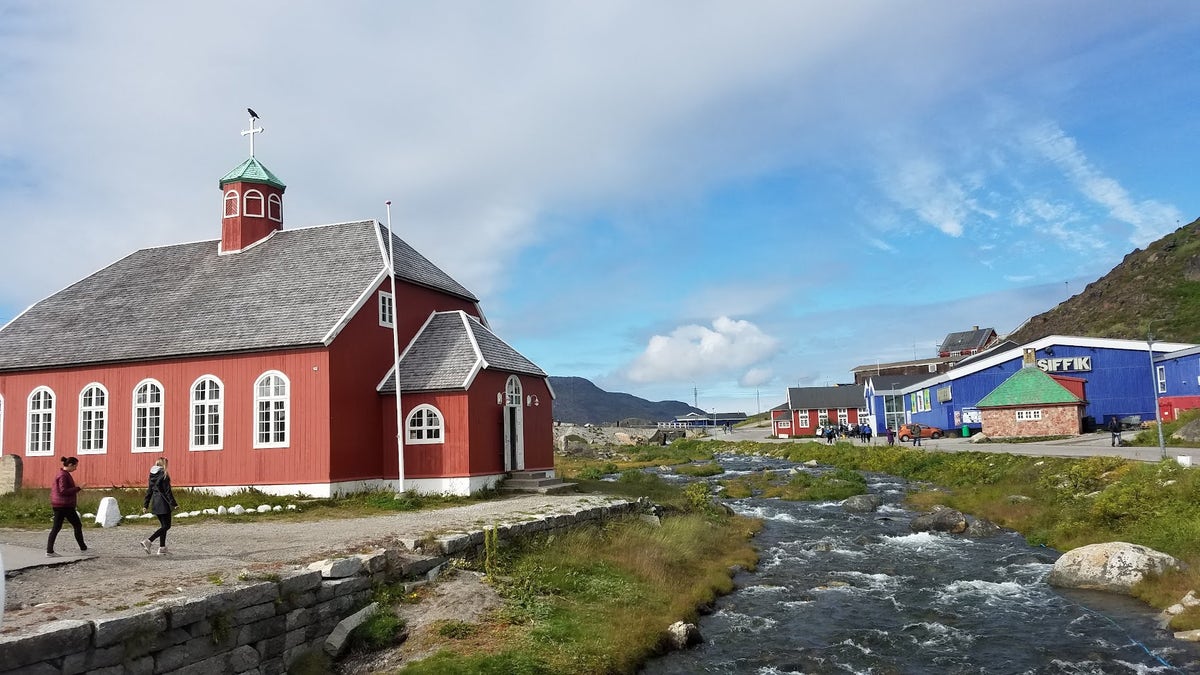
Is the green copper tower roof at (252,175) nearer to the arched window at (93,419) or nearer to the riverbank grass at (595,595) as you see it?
the arched window at (93,419)

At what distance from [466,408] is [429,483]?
2.57m

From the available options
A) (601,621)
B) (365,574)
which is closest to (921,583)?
(601,621)

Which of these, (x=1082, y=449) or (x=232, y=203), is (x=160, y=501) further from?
(x=1082, y=449)

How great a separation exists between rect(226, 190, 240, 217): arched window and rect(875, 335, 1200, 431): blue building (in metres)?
44.7

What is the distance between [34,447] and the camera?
87.0ft

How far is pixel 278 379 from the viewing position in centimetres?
2372

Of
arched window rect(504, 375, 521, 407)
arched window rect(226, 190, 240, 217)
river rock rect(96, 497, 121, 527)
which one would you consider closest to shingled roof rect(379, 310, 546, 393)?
arched window rect(504, 375, 521, 407)

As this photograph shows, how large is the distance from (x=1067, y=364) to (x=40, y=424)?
52.8 meters

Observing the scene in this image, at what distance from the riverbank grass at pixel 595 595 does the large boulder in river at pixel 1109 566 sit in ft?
22.1

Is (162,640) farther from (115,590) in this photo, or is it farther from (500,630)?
(500,630)

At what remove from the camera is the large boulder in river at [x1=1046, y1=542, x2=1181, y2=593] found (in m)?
15.0

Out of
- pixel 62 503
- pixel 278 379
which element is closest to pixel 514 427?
pixel 278 379

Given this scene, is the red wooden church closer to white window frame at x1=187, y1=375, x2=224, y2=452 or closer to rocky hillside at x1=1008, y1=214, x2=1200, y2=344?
white window frame at x1=187, y1=375, x2=224, y2=452

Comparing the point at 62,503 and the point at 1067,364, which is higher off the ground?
the point at 1067,364
